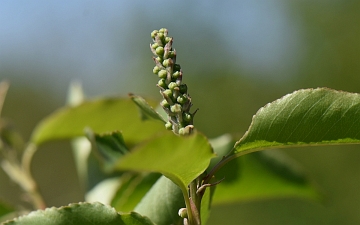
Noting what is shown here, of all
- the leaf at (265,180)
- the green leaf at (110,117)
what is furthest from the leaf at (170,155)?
the green leaf at (110,117)

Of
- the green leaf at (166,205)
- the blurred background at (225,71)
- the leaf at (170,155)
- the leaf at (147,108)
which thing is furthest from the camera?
the blurred background at (225,71)

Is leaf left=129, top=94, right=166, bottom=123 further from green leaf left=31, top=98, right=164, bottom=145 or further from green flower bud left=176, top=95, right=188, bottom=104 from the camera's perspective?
green leaf left=31, top=98, right=164, bottom=145

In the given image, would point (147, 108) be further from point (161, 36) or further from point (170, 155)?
point (170, 155)

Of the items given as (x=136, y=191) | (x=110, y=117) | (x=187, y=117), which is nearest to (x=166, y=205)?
(x=136, y=191)

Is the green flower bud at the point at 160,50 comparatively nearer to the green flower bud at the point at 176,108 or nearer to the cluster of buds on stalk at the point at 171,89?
the cluster of buds on stalk at the point at 171,89

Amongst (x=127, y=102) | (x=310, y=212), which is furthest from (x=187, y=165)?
(x=310, y=212)

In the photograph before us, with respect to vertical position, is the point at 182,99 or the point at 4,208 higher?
the point at 182,99

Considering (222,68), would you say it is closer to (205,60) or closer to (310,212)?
(205,60)
